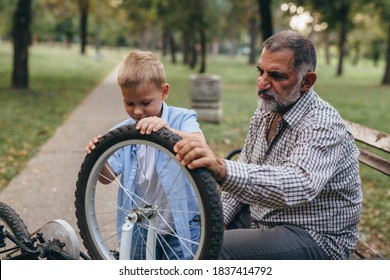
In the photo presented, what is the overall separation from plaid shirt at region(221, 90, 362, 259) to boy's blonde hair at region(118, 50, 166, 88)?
52 centimetres

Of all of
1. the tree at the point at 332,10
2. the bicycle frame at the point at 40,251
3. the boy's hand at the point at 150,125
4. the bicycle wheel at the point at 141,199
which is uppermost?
the tree at the point at 332,10

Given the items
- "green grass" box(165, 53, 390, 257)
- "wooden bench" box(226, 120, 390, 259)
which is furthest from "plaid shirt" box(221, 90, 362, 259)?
"green grass" box(165, 53, 390, 257)

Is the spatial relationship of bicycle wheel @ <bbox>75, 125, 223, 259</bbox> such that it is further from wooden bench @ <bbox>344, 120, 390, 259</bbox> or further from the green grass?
the green grass

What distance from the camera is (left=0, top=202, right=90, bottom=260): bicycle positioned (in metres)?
2.33

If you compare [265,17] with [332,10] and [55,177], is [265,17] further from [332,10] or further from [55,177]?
[55,177]

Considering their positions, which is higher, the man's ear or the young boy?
the man's ear

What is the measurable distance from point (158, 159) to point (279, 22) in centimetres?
4390

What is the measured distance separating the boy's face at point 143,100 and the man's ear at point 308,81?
620 mm

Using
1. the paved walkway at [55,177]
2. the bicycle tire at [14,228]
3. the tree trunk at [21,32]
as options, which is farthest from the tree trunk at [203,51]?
the bicycle tire at [14,228]

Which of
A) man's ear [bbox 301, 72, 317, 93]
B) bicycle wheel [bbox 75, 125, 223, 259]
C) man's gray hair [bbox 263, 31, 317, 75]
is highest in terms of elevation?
man's gray hair [bbox 263, 31, 317, 75]

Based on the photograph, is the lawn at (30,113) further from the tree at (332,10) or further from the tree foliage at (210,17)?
the tree at (332,10)

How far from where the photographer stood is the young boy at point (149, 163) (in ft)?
7.17

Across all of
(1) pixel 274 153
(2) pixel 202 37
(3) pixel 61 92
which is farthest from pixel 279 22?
(1) pixel 274 153

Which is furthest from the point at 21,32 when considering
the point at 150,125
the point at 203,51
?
the point at 203,51
